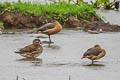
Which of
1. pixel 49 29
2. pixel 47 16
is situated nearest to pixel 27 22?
pixel 47 16

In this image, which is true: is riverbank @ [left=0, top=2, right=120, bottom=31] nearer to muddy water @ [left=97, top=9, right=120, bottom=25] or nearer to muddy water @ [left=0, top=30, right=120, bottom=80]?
muddy water @ [left=97, top=9, right=120, bottom=25]

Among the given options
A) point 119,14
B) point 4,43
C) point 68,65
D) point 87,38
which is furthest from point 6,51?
point 119,14

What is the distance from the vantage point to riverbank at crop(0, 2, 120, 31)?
54.3 feet

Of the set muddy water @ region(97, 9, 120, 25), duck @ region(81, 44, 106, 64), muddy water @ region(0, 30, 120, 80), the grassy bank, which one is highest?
the grassy bank

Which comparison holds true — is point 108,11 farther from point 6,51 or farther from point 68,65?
point 68,65

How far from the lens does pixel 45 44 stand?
13922 millimetres

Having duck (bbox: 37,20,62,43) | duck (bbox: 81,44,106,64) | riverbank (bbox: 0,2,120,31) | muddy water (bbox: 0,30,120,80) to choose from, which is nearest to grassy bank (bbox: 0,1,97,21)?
riverbank (bbox: 0,2,120,31)

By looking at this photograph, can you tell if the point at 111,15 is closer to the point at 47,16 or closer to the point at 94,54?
the point at 47,16

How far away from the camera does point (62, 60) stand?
37.4ft

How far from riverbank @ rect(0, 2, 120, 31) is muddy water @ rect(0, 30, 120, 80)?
1.20 m

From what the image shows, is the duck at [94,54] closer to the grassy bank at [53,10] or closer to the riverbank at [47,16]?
the riverbank at [47,16]

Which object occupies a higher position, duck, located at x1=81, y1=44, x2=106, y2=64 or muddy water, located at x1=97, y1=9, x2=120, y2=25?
duck, located at x1=81, y1=44, x2=106, y2=64

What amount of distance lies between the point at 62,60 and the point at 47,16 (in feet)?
18.7

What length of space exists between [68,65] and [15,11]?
6.36m
